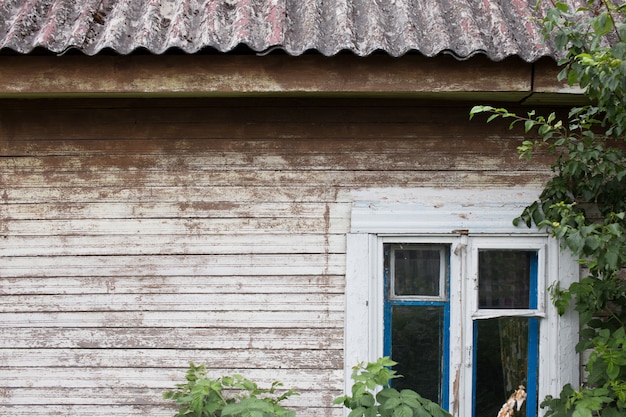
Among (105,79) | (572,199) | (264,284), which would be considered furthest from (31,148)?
(572,199)

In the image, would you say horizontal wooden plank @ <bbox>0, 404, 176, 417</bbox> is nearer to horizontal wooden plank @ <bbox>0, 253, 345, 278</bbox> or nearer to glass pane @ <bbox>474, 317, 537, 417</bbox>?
horizontal wooden plank @ <bbox>0, 253, 345, 278</bbox>

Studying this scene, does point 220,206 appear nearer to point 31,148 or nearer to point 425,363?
point 31,148

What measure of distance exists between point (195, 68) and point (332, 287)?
4.58 ft

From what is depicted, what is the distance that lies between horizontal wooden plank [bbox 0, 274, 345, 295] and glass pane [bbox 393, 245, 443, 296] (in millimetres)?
341

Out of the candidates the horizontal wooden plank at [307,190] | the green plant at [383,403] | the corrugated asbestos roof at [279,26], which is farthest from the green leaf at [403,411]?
the corrugated asbestos roof at [279,26]

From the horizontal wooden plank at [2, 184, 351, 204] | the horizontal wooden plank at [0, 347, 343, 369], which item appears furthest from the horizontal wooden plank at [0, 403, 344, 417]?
the horizontal wooden plank at [2, 184, 351, 204]

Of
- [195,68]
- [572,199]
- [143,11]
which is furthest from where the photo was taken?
[572,199]

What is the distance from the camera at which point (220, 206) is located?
3.46 m

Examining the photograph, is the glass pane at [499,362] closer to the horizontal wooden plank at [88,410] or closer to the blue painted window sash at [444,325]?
the blue painted window sash at [444,325]

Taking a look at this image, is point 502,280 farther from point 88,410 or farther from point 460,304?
point 88,410

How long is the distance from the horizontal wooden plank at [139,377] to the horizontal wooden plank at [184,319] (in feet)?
0.83

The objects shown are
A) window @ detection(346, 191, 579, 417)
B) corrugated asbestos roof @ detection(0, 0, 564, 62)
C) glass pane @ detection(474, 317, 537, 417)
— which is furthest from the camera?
glass pane @ detection(474, 317, 537, 417)

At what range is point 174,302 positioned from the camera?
3479 millimetres

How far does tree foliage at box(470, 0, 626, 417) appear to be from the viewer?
265 centimetres
